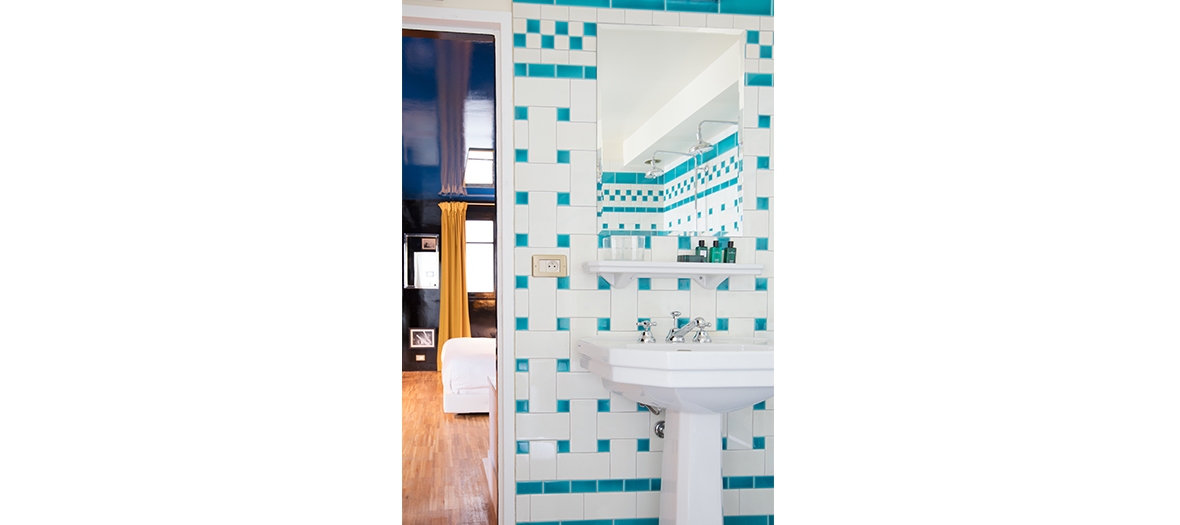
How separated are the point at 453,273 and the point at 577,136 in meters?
5.37

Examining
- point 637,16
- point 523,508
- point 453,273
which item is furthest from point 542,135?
point 453,273

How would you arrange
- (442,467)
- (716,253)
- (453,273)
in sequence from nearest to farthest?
(716,253) < (442,467) < (453,273)

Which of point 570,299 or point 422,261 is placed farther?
point 422,261

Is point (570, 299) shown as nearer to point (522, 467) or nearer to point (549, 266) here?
point (549, 266)

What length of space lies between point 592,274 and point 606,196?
0.97 feet

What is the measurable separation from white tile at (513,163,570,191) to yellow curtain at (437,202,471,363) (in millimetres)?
5263

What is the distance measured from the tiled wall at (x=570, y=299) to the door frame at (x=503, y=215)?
0.03 metres

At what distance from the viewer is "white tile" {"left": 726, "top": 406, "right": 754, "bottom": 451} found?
7.52 feet

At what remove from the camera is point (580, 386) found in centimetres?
218

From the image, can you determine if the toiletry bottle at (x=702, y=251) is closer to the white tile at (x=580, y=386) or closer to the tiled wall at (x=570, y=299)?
the tiled wall at (x=570, y=299)

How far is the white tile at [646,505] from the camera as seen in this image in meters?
2.20
